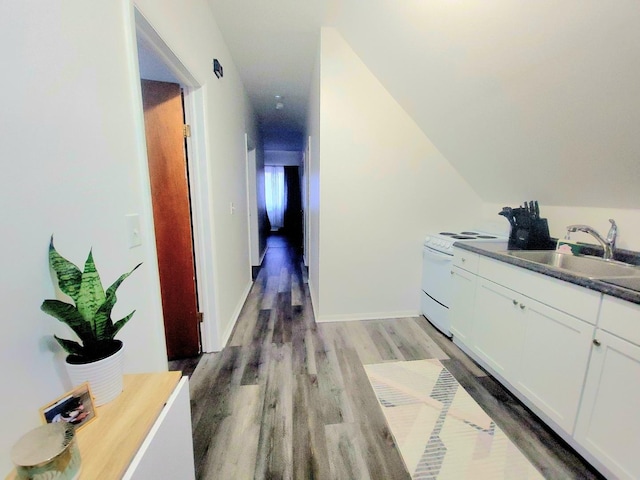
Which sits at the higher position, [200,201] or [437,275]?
[200,201]

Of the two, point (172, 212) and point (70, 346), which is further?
point (172, 212)

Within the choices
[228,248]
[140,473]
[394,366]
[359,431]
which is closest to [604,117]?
[394,366]

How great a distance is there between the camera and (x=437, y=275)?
2.57m

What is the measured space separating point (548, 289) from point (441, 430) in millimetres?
988

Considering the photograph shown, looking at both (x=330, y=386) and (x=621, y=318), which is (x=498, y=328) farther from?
(x=330, y=386)

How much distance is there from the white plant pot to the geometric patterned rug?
1.33 metres

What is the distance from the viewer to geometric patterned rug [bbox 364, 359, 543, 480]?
50.2 inches

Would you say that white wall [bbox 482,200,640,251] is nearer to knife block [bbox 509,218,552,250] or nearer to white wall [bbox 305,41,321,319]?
knife block [bbox 509,218,552,250]

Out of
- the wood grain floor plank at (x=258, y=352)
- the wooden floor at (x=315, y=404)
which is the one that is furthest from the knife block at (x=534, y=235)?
the wood grain floor plank at (x=258, y=352)

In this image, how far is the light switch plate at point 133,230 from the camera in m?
1.05

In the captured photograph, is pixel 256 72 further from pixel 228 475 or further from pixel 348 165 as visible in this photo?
pixel 228 475

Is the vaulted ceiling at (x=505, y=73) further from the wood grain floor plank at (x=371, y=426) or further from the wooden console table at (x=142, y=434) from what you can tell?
the wooden console table at (x=142, y=434)

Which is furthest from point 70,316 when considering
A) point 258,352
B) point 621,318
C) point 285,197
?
point 285,197

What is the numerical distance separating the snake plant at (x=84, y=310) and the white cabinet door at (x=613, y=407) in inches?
75.2
